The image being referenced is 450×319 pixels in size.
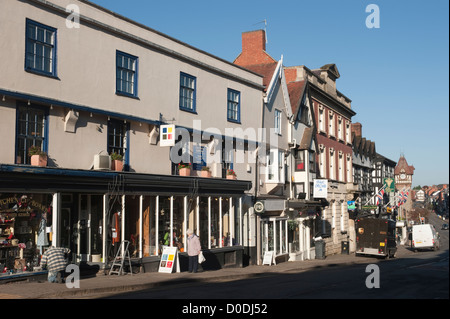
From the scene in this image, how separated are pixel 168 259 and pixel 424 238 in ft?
109

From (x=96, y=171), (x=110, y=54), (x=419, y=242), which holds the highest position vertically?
(x=110, y=54)

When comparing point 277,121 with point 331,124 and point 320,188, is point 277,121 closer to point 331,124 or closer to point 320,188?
point 320,188

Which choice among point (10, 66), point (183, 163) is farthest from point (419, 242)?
point (10, 66)

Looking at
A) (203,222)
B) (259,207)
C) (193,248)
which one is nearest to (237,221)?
(259,207)

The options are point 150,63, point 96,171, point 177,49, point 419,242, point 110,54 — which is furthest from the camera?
point 419,242

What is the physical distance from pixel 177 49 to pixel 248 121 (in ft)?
23.3

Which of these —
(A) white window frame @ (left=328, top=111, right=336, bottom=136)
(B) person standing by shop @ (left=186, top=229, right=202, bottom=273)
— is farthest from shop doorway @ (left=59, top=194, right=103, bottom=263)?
(A) white window frame @ (left=328, top=111, right=336, bottom=136)

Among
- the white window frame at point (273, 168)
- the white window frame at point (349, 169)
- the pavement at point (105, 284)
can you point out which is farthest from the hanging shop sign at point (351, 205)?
the pavement at point (105, 284)

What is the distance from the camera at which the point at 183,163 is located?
2308 cm

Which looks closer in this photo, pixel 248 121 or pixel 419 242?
pixel 248 121

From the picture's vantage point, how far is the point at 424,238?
151 ft

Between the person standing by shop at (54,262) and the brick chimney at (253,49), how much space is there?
79.0ft

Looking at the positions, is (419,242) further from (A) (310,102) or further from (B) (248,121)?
(B) (248,121)

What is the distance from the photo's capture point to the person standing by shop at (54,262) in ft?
51.2
